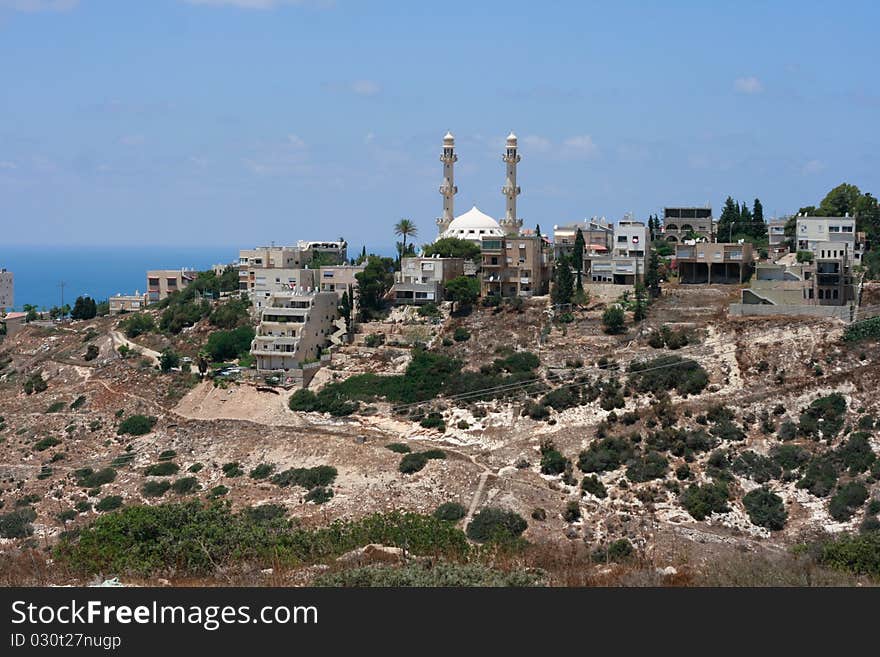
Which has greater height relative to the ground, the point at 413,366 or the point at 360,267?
the point at 360,267

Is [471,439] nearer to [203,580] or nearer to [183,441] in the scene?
[183,441]

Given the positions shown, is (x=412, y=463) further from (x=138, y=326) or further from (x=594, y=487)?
(x=138, y=326)

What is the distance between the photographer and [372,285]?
197 feet

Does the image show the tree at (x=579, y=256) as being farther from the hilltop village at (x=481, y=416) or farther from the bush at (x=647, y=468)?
the bush at (x=647, y=468)

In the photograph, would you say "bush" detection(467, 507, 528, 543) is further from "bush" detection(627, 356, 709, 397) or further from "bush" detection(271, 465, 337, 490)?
"bush" detection(627, 356, 709, 397)

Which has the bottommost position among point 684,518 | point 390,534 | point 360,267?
point 684,518

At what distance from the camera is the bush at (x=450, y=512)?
3791 cm

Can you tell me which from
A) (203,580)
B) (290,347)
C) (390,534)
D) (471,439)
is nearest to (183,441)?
(290,347)

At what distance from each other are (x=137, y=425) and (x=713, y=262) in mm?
30707

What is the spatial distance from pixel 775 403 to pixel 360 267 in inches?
1061

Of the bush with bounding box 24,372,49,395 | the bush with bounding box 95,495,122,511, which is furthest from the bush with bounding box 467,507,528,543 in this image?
the bush with bounding box 24,372,49,395

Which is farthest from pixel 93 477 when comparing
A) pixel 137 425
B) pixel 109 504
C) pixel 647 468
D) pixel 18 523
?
pixel 647 468

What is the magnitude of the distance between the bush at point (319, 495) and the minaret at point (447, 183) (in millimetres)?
35385

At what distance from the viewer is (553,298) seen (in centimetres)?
5853
